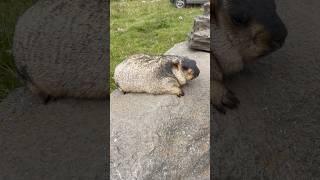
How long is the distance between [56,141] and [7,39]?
442 mm

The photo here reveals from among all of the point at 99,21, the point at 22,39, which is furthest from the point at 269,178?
the point at 22,39

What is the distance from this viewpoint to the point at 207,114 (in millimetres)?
1495

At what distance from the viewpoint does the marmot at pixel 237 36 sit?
1.17m

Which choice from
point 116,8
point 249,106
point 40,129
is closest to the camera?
point 249,106

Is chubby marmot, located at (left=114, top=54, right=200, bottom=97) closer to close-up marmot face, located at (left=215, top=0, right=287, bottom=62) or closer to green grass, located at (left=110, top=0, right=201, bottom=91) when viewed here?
close-up marmot face, located at (left=215, top=0, right=287, bottom=62)

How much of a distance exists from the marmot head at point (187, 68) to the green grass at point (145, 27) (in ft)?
3.52

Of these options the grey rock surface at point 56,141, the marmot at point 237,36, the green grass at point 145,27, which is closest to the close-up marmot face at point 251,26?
the marmot at point 237,36

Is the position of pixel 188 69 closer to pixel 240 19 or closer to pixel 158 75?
pixel 158 75

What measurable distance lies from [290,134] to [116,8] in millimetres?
2735

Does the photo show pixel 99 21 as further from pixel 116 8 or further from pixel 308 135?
pixel 116 8

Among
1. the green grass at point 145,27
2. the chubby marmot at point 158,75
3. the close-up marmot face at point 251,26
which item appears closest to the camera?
the close-up marmot face at point 251,26

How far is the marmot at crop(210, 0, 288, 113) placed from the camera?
1172mm

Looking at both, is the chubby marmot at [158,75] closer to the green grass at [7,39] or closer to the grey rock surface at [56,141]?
the grey rock surface at [56,141]

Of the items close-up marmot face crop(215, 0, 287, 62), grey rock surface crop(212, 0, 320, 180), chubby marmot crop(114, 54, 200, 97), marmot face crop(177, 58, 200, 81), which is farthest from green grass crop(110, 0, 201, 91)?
close-up marmot face crop(215, 0, 287, 62)
